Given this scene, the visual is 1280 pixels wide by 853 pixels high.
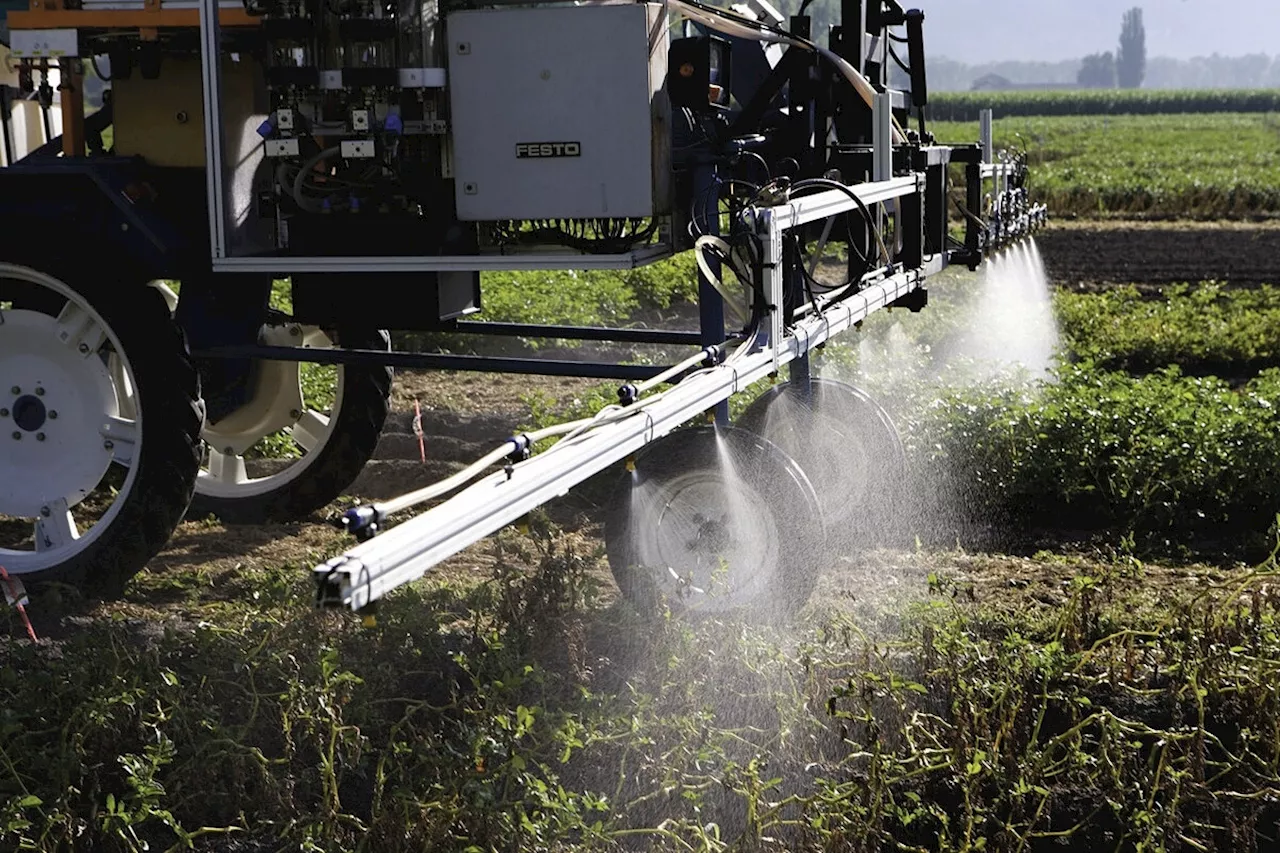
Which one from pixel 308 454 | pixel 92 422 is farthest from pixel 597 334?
pixel 92 422

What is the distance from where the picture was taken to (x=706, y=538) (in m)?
4.97

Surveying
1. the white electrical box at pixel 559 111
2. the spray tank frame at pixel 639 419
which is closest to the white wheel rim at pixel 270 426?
the white electrical box at pixel 559 111

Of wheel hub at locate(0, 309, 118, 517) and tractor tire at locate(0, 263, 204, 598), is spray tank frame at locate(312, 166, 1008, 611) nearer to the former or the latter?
tractor tire at locate(0, 263, 204, 598)

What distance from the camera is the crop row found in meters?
74.9

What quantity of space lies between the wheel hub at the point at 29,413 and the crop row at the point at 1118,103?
230 feet

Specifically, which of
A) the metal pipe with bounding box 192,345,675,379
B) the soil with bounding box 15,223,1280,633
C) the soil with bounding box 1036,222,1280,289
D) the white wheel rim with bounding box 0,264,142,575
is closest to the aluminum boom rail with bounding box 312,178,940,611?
the metal pipe with bounding box 192,345,675,379

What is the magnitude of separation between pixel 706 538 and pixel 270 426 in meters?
2.24

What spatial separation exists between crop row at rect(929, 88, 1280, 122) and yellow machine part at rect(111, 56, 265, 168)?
229ft

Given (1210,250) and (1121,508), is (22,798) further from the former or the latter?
(1210,250)

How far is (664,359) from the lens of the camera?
9242mm

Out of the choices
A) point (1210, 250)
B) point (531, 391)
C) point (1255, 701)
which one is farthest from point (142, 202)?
point (1210, 250)

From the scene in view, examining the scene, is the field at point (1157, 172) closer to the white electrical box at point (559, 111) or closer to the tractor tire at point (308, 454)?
the tractor tire at point (308, 454)

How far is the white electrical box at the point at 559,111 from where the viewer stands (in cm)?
469

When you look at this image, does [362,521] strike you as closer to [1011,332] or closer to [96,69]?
[96,69]
